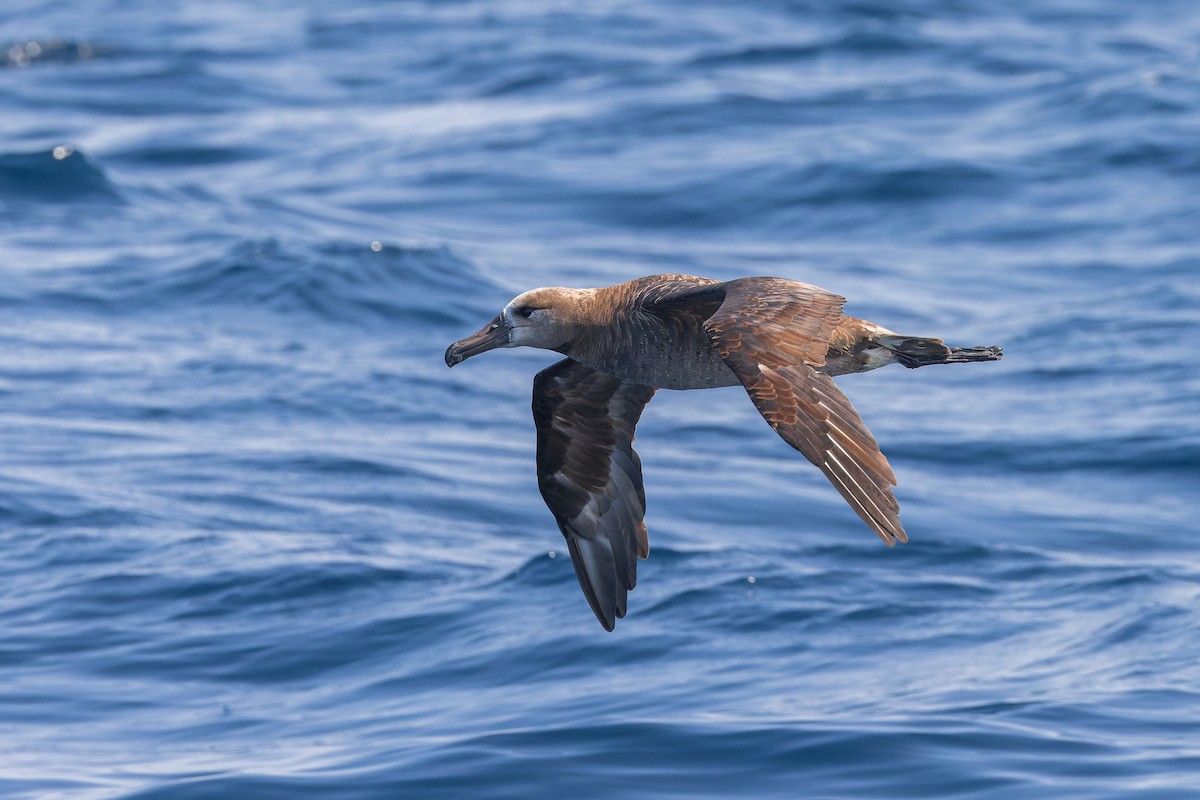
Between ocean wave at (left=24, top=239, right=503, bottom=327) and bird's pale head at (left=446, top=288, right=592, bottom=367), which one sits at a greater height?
bird's pale head at (left=446, top=288, right=592, bottom=367)

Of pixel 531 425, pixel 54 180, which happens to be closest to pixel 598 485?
pixel 531 425

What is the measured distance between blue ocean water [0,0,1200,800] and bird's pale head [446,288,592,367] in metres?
3.12

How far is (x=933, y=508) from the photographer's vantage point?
55.9ft

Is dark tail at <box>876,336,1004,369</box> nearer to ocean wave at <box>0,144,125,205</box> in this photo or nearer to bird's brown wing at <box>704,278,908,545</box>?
bird's brown wing at <box>704,278,908,545</box>

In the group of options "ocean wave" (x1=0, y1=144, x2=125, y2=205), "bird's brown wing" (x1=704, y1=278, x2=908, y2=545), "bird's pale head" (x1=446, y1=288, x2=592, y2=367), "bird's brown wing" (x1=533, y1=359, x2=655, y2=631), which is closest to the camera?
"bird's brown wing" (x1=704, y1=278, x2=908, y2=545)

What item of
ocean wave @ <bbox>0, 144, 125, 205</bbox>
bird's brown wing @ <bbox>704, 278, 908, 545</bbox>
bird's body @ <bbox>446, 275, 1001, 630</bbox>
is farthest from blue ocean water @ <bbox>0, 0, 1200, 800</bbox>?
bird's brown wing @ <bbox>704, 278, 908, 545</bbox>

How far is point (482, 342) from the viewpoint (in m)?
9.52

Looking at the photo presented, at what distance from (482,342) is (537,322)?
30 cm

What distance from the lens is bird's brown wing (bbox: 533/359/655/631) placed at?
1062cm

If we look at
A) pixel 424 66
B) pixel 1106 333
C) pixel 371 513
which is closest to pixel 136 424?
pixel 371 513

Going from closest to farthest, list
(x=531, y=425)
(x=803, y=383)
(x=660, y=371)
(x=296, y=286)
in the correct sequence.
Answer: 1. (x=803, y=383)
2. (x=660, y=371)
3. (x=531, y=425)
4. (x=296, y=286)

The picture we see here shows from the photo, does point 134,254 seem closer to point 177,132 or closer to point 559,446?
point 177,132

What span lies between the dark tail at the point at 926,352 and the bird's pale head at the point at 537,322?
1.56 m

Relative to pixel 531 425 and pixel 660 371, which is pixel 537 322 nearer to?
pixel 660 371
